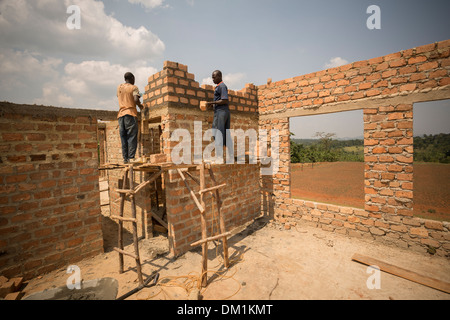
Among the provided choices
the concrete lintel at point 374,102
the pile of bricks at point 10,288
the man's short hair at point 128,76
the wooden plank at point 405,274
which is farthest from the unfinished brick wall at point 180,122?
the wooden plank at point 405,274

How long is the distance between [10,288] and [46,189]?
5.06 ft

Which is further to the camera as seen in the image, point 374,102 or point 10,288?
point 374,102

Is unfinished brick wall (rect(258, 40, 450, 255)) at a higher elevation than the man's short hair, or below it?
below

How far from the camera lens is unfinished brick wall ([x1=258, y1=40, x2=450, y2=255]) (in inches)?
149

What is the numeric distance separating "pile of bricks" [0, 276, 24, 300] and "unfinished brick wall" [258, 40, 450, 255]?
19.2 feet

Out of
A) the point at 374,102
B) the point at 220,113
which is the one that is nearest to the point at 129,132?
the point at 220,113

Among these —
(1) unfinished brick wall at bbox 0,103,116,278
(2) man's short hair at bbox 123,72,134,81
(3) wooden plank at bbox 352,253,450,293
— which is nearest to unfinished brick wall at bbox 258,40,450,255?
(3) wooden plank at bbox 352,253,450,293

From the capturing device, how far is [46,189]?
3.57 m

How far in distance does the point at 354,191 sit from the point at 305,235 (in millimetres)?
7259

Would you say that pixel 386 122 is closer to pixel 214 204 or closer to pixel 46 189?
pixel 214 204

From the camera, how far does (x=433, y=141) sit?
35250mm

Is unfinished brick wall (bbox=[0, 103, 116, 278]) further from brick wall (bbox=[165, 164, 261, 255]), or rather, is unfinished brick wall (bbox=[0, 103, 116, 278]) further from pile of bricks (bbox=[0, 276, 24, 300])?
brick wall (bbox=[165, 164, 261, 255])

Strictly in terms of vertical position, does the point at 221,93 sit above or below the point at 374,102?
above

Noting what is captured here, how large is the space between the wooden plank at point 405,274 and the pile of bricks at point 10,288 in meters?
5.73
